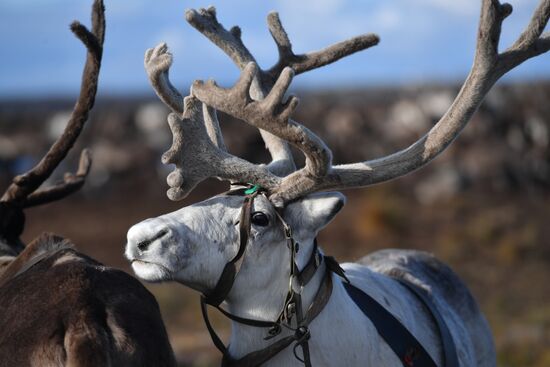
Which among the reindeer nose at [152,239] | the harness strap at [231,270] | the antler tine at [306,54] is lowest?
the harness strap at [231,270]

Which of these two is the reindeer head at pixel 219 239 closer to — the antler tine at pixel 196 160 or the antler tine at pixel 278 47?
the antler tine at pixel 196 160

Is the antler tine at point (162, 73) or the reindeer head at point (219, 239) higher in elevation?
the antler tine at point (162, 73)

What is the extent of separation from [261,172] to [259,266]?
1.54 ft

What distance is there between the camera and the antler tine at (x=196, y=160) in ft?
13.6

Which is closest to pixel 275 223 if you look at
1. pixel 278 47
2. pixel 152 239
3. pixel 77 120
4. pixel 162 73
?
pixel 152 239

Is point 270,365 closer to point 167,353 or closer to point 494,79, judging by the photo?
point 167,353

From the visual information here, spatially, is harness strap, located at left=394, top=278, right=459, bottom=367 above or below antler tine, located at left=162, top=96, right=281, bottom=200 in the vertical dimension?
below

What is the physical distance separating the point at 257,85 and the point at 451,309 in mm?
1856

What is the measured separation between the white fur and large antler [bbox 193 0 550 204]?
13 centimetres

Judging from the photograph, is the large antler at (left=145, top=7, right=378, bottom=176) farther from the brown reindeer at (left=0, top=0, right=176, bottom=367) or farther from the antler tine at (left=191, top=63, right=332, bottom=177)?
the brown reindeer at (left=0, top=0, right=176, bottom=367)

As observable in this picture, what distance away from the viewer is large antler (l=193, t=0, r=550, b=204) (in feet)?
13.3

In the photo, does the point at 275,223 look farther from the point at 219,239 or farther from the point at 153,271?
the point at 153,271

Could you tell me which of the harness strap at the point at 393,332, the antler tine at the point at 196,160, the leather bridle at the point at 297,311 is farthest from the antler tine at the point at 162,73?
the harness strap at the point at 393,332

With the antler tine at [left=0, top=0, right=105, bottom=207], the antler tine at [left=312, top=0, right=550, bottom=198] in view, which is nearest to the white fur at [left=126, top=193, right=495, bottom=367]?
the antler tine at [left=312, top=0, right=550, bottom=198]
